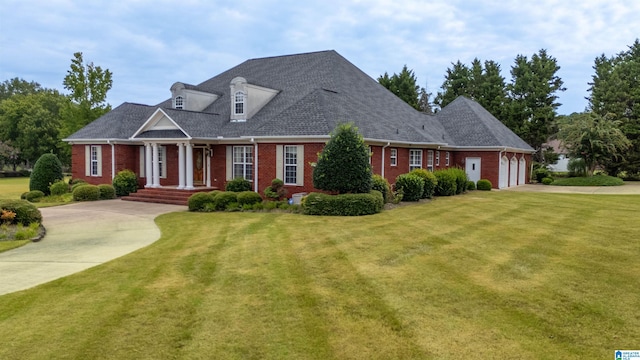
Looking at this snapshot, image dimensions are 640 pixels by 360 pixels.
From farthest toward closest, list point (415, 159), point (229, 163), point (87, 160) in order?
point (87, 160)
point (415, 159)
point (229, 163)

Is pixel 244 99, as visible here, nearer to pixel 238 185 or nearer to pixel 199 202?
pixel 238 185

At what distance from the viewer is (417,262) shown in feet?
30.0

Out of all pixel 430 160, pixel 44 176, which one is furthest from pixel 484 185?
pixel 44 176

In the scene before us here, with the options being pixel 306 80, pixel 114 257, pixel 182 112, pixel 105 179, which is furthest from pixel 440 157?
pixel 114 257

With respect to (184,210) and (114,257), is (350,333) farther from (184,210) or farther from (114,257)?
(184,210)

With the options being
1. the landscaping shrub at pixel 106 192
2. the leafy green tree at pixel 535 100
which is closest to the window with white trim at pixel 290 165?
the landscaping shrub at pixel 106 192

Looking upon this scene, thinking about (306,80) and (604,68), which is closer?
(306,80)

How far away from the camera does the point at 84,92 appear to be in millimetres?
32375

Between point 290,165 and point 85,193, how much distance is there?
1082 centimetres

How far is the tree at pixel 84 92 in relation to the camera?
105 ft

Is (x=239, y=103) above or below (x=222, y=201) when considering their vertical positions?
above

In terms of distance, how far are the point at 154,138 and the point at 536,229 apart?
17932mm

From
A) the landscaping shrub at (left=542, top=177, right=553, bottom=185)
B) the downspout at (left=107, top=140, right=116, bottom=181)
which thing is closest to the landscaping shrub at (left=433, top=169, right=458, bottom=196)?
the landscaping shrub at (left=542, top=177, right=553, bottom=185)

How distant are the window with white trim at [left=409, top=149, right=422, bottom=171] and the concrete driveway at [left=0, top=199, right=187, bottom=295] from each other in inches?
515
